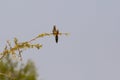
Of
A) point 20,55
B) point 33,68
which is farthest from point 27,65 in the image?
point 20,55

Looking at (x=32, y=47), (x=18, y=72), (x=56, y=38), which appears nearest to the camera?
(x=56, y=38)

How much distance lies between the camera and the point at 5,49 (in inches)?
184

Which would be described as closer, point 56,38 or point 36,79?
point 56,38

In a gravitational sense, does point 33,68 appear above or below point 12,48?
below

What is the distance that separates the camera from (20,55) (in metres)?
4.82

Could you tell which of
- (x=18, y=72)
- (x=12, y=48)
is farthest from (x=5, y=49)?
(x=18, y=72)

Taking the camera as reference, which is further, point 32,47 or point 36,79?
point 36,79

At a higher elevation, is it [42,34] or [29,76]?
[42,34]

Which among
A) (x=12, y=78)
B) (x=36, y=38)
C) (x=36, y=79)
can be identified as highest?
(x=36, y=38)

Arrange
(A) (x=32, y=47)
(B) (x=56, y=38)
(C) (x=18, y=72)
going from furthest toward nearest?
(C) (x=18, y=72), (A) (x=32, y=47), (B) (x=56, y=38)

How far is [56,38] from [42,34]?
0.38 metres

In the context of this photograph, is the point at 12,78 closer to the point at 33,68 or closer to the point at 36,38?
the point at 36,38

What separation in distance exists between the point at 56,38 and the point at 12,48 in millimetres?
491

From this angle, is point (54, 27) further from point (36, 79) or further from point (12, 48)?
point (36, 79)
